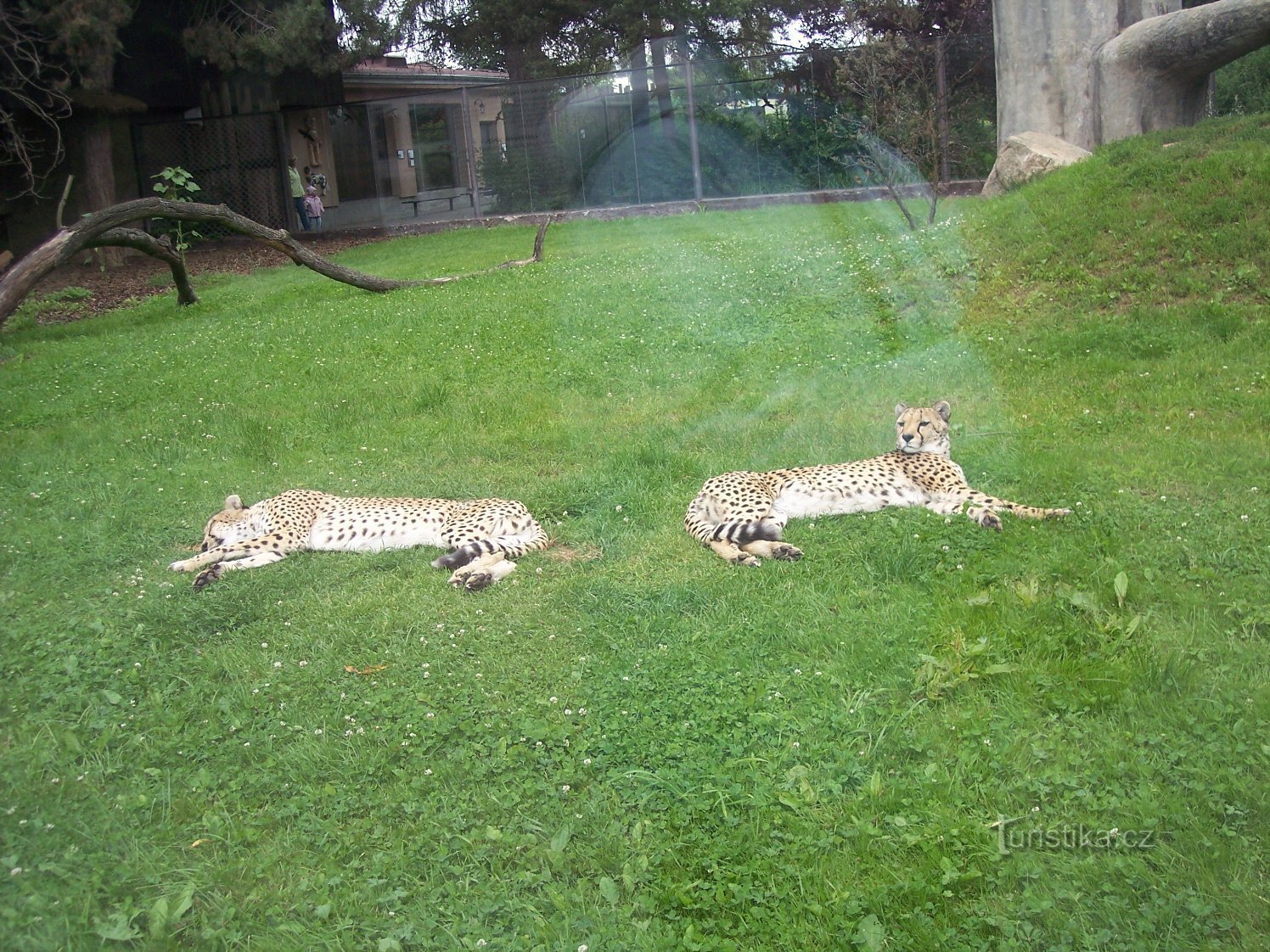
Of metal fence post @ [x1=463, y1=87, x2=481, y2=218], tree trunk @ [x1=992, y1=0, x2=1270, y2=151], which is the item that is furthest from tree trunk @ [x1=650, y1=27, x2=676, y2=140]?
tree trunk @ [x1=992, y1=0, x2=1270, y2=151]

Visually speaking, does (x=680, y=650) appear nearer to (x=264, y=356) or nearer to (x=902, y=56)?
(x=264, y=356)

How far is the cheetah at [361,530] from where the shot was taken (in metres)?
6.38

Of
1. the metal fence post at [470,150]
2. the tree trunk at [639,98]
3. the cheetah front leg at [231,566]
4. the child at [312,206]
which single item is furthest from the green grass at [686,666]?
the child at [312,206]

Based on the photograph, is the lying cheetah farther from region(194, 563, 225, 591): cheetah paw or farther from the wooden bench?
the wooden bench

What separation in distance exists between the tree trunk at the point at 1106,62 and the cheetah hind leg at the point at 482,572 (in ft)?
32.7

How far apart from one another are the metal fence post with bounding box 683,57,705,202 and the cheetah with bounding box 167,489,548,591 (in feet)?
53.1

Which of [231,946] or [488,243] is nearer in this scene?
[231,946]

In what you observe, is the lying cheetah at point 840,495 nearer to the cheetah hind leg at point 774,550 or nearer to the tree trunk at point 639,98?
the cheetah hind leg at point 774,550

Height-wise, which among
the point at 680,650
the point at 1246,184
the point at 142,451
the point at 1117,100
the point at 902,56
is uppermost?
the point at 902,56

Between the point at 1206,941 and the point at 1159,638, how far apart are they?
1639 millimetres

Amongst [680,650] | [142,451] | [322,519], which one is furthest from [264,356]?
[680,650]

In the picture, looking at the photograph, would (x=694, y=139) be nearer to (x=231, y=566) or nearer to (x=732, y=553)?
(x=231, y=566)

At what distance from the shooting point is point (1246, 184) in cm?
1038

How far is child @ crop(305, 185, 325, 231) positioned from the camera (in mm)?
25266
